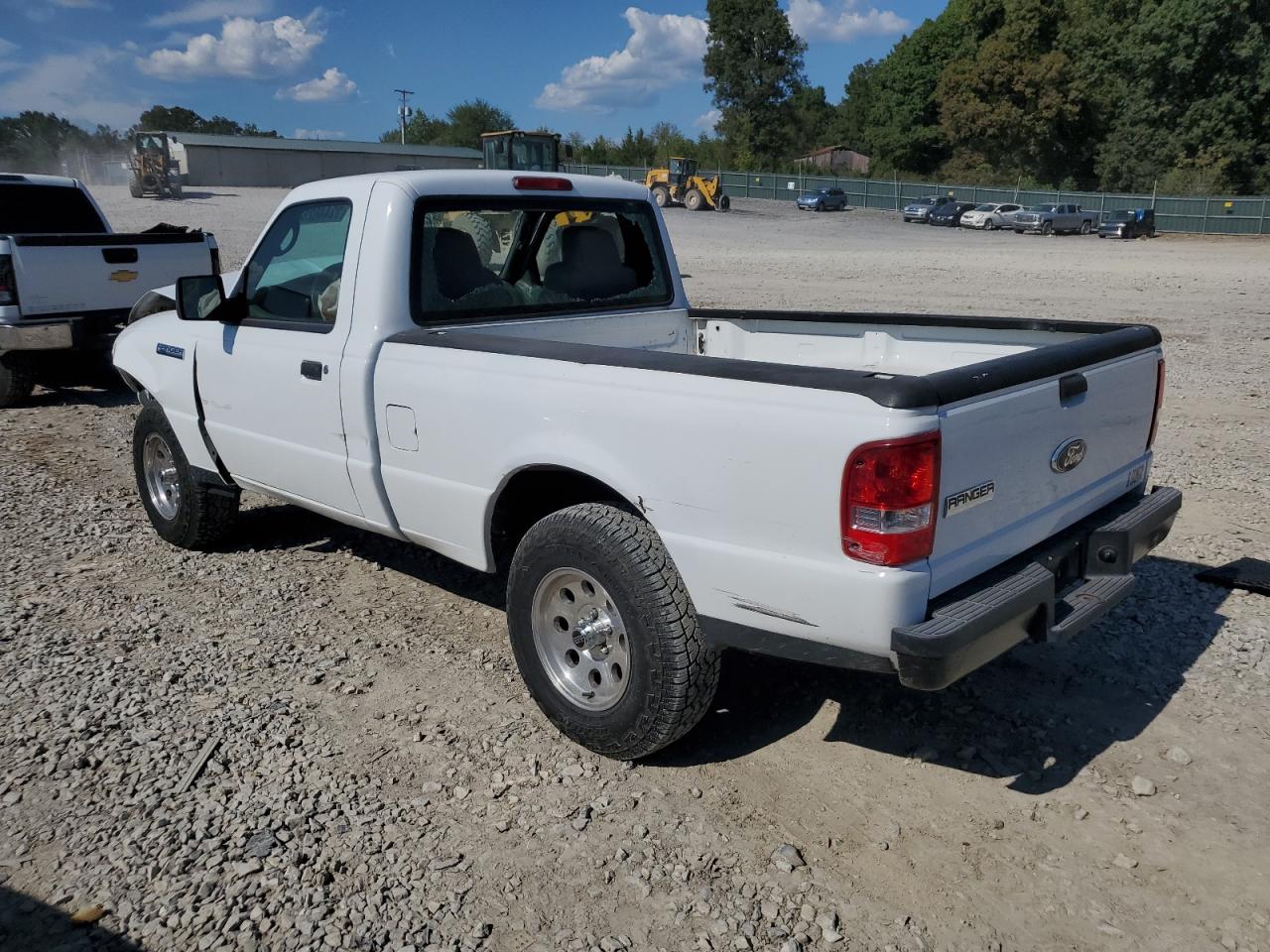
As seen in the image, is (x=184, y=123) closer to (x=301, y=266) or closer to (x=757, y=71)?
(x=757, y=71)

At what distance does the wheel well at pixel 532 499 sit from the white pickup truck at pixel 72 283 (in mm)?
6594

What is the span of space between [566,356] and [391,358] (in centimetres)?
92

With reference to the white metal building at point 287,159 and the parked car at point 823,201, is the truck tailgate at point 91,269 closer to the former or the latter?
the parked car at point 823,201

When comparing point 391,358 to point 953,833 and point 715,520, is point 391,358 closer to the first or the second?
point 715,520

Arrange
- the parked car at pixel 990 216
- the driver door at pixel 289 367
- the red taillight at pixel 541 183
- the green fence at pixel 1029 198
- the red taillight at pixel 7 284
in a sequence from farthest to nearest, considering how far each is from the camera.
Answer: the green fence at pixel 1029 198 < the parked car at pixel 990 216 < the red taillight at pixel 7 284 < the red taillight at pixel 541 183 < the driver door at pixel 289 367

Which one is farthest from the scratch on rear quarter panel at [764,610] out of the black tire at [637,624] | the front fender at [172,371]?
the front fender at [172,371]

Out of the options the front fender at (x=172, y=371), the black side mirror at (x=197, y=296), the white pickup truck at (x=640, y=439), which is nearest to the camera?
the white pickup truck at (x=640, y=439)

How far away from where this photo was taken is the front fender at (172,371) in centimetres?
519

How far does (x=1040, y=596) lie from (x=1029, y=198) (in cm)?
6007

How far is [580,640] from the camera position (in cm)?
354

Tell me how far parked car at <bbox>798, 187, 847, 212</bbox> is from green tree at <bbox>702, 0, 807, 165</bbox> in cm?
3648

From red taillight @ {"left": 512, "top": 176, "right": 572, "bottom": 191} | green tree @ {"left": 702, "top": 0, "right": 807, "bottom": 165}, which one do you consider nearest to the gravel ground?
red taillight @ {"left": 512, "top": 176, "right": 572, "bottom": 191}

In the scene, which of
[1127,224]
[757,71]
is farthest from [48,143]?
[1127,224]

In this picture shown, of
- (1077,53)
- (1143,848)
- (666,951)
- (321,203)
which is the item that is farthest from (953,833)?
(1077,53)
